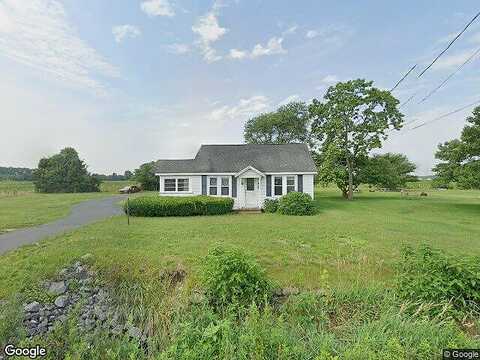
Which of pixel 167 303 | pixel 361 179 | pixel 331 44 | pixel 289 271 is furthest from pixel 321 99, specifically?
pixel 167 303

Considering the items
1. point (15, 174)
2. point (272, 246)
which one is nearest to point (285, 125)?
point (272, 246)

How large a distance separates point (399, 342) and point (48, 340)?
552 cm

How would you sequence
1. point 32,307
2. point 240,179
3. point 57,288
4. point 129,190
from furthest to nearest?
point 129,190, point 240,179, point 57,288, point 32,307

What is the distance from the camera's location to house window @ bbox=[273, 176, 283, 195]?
759 inches

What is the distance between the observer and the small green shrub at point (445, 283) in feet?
14.6

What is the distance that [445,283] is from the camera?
451 cm

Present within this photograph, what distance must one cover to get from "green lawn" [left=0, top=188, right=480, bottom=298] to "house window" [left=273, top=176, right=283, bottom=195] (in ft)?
21.4

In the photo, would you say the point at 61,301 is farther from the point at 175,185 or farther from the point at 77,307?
the point at 175,185

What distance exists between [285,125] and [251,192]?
85.2 ft

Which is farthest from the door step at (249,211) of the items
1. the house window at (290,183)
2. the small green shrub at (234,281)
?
the small green shrub at (234,281)

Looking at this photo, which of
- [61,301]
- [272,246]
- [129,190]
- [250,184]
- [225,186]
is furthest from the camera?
[129,190]

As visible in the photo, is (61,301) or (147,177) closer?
(61,301)

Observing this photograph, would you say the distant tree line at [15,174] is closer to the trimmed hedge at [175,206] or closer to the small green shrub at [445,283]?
the trimmed hedge at [175,206]

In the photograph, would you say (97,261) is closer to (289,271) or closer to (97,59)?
(289,271)
